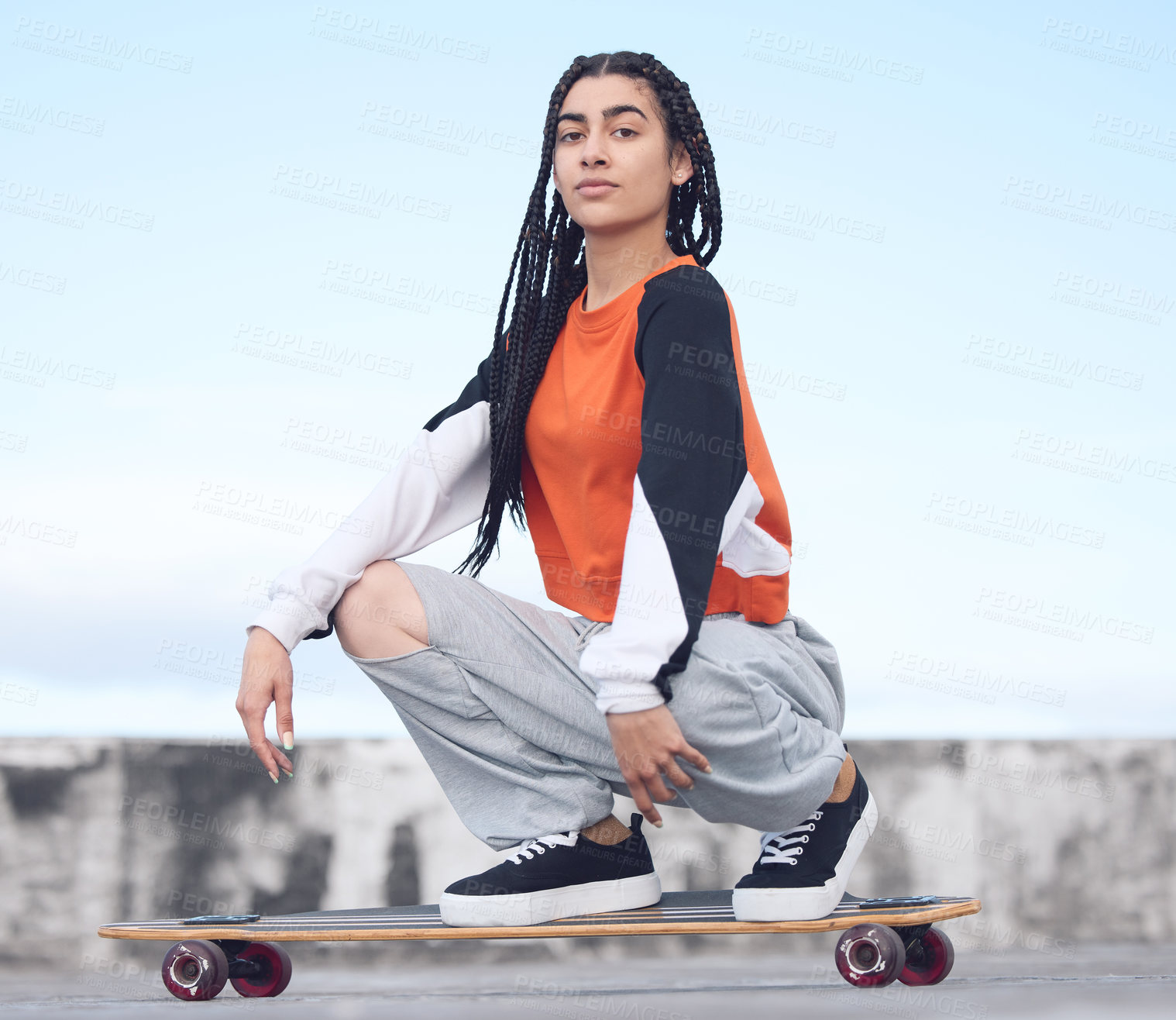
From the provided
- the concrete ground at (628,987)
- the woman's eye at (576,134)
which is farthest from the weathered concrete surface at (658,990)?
the woman's eye at (576,134)

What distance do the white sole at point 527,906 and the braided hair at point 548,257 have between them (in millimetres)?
767

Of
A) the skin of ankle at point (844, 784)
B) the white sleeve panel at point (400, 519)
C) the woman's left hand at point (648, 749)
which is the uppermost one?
the white sleeve panel at point (400, 519)

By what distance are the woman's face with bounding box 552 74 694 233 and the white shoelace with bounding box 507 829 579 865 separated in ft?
4.10

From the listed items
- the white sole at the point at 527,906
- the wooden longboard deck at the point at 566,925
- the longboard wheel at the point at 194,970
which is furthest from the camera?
the longboard wheel at the point at 194,970

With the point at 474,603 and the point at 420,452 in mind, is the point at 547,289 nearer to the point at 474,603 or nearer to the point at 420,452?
the point at 420,452

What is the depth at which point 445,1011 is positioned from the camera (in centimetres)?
200

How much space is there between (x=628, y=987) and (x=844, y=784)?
27.3 inches

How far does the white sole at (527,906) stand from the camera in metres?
2.16

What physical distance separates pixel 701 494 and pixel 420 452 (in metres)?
0.80

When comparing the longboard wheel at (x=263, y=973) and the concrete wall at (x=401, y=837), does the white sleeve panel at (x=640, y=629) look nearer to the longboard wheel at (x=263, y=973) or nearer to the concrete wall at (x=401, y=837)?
the longboard wheel at (x=263, y=973)

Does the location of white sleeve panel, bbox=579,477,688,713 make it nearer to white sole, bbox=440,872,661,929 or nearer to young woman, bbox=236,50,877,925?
young woman, bbox=236,50,877,925

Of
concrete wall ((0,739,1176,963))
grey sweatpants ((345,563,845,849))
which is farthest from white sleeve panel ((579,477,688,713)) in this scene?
concrete wall ((0,739,1176,963))

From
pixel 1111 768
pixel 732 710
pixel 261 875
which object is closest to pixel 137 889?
pixel 261 875

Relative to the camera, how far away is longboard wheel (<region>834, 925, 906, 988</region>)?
2.14m
